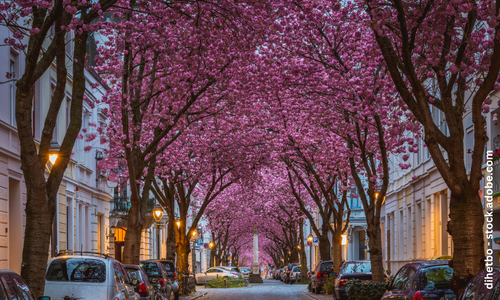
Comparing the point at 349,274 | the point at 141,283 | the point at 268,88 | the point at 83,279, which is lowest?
the point at 349,274

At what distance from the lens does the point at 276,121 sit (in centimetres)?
2558

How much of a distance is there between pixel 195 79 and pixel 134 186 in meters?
3.45

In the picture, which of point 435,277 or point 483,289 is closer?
point 483,289

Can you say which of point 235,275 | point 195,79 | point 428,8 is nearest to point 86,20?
point 428,8

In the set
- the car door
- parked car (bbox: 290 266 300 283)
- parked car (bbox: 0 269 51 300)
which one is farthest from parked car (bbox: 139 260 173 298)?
parked car (bbox: 290 266 300 283)

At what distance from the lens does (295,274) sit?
51625 mm

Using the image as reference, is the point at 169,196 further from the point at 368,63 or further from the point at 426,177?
the point at 368,63

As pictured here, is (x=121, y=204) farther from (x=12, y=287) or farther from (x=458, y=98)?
(x=12, y=287)

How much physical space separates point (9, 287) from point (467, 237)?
6650 millimetres

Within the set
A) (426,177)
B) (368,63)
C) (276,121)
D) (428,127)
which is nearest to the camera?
(428,127)

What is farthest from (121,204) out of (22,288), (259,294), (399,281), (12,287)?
(12,287)

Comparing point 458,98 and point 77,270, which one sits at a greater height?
point 458,98

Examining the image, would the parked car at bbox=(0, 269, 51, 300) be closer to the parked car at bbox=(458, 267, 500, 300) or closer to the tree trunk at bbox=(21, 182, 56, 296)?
the tree trunk at bbox=(21, 182, 56, 296)

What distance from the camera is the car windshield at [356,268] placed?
22891mm
